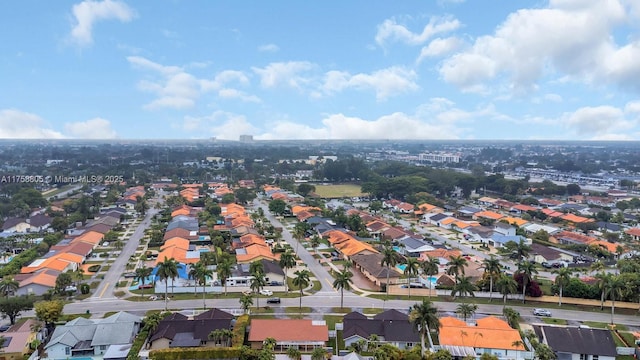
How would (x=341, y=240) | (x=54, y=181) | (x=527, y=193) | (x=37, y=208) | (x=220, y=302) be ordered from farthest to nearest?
(x=54, y=181)
(x=527, y=193)
(x=37, y=208)
(x=341, y=240)
(x=220, y=302)

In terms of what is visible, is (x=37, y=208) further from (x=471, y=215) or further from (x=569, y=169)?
(x=569, y=169)

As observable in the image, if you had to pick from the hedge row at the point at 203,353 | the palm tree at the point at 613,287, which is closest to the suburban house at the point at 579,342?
the palm tree at the point at 613,287

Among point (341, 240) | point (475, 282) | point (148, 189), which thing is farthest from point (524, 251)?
point (148, 189)

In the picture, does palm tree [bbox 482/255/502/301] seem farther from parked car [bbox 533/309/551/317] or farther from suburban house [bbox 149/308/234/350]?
suburban house [bbox 149/308/234/350]

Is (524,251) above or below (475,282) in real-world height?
above

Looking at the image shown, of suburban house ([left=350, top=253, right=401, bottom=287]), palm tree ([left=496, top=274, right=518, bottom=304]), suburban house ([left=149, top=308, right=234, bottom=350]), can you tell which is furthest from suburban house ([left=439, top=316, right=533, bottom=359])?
suburban house ([left=149, top=308, right=234, bottom=350])
